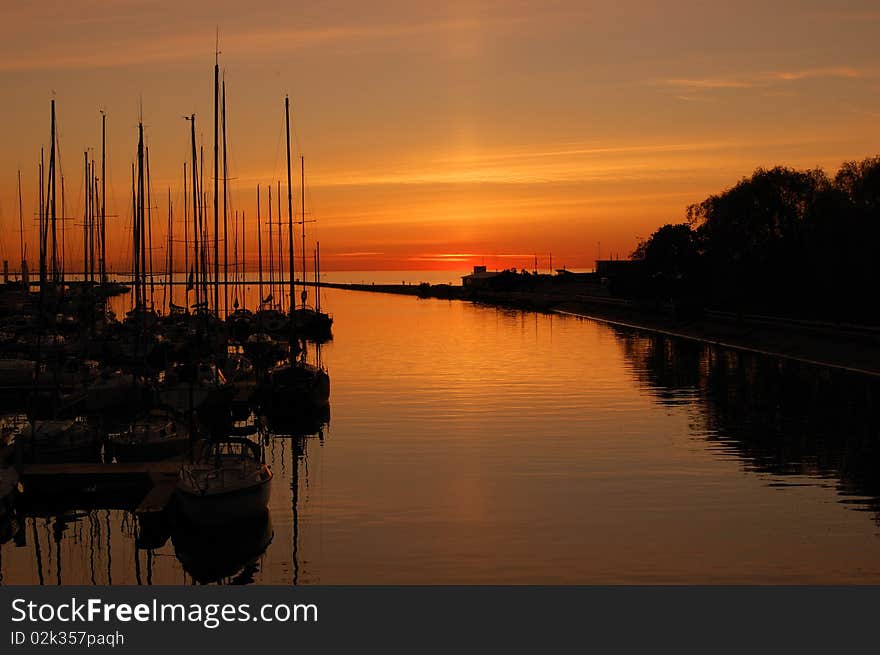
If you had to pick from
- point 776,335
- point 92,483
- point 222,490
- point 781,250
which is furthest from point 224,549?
point 781,250

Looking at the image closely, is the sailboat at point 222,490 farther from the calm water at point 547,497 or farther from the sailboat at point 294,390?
the sailboat at point 294,390

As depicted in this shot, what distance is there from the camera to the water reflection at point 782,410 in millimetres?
39000

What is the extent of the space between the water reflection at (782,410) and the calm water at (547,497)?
0.19m

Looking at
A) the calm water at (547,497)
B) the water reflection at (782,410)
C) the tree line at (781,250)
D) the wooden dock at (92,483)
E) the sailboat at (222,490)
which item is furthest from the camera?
the tree line at (781,250)

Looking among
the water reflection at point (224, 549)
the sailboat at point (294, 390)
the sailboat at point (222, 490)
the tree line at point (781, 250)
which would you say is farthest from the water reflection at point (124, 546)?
the tree line at point (781, 250)

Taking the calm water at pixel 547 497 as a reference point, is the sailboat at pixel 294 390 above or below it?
above

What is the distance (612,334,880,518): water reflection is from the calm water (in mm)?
190

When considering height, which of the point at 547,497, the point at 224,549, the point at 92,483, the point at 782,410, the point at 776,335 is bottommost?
the point at 224,549

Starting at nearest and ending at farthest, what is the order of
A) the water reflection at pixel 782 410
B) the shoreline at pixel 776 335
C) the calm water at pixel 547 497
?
1. the calm water at pixel 547 497
2. the water reflection at pixel 782 410
3. the shoreline at pixel 776 335

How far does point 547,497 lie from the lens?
1339 inches

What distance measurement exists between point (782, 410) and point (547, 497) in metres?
25.6

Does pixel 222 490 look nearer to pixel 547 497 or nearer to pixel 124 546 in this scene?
pixel 124 546

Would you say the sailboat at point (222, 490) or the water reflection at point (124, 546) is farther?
the sailboat at point (222, 490)

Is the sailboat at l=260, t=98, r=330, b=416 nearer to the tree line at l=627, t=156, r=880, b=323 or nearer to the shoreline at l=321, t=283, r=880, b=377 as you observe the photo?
the shoreline at l=321, t=283, r=880, b=377
